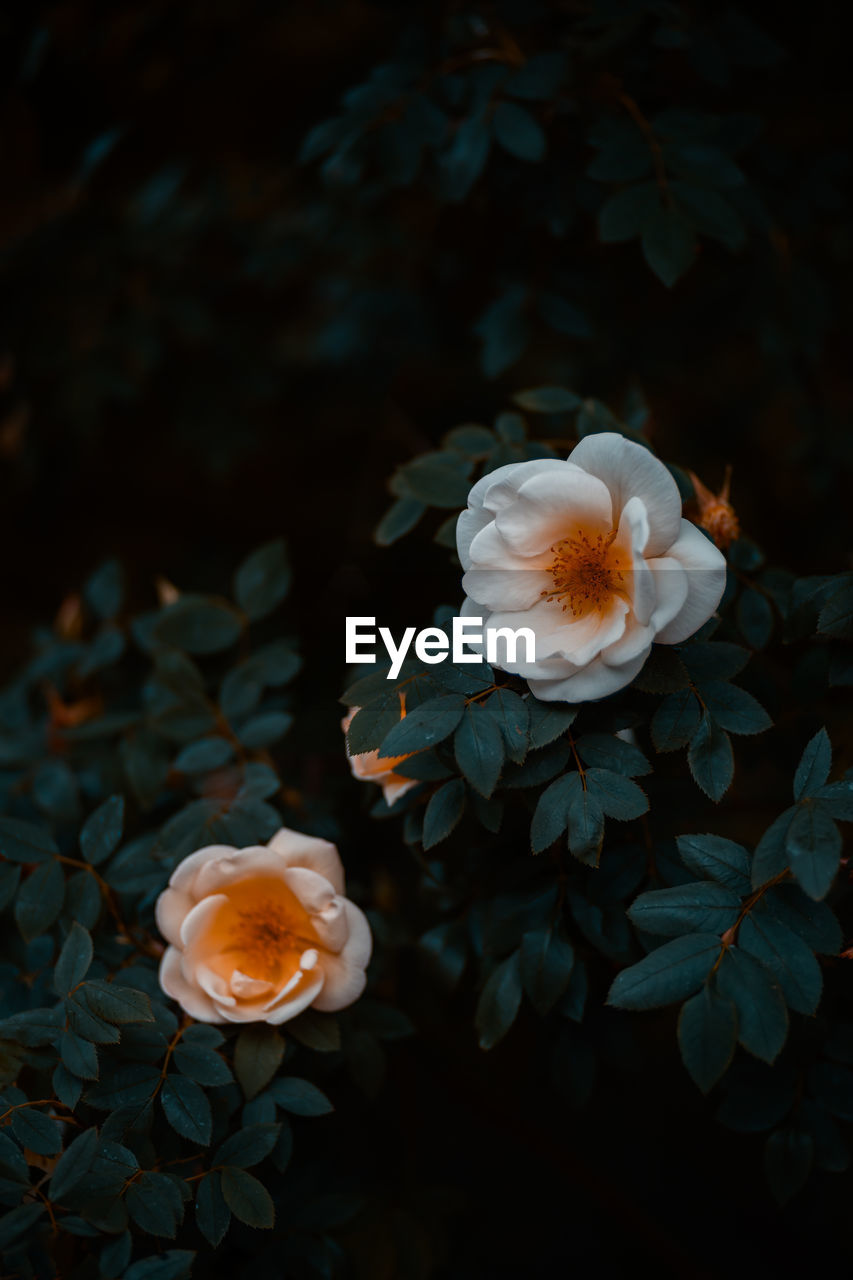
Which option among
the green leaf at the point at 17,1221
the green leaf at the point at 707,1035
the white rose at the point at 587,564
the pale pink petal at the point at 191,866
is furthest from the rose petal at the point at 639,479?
the green leaf at the point at 17,1221

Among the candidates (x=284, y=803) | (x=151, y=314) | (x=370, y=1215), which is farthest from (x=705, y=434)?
(x=370, y=1215)

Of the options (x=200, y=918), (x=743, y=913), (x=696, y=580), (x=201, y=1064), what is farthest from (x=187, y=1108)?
(x=696, y=580)

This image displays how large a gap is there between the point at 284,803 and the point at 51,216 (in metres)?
1.26

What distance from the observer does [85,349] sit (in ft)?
5.42

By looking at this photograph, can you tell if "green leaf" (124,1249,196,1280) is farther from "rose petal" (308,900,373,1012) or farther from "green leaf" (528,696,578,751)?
"green leaf" (528,696,578,751)

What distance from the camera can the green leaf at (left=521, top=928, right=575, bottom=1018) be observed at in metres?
0.75

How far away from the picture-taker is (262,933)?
83 centimetres

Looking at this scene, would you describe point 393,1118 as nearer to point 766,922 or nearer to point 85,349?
point 766,922

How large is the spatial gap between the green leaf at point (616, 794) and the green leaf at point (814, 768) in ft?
0.39

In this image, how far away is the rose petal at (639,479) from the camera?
69 cm

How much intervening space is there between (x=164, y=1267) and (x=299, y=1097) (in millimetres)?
148

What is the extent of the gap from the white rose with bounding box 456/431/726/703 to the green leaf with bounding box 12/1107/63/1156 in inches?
19.5

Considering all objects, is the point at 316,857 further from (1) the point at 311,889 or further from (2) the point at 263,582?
(2) the point at 263,582

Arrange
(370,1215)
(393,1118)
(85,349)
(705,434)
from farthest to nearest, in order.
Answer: (705,434) < (85,349) < (393,1118) < (370,1215)
